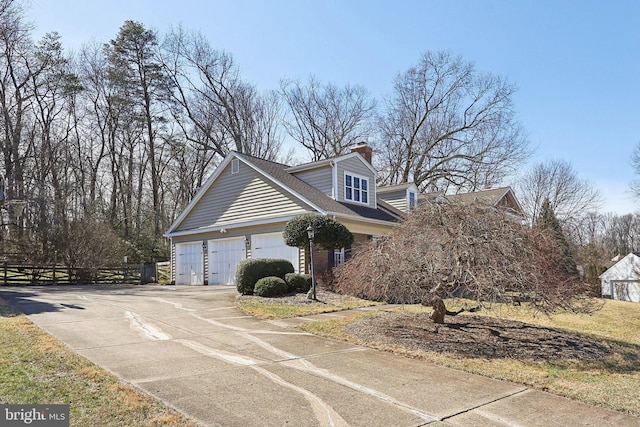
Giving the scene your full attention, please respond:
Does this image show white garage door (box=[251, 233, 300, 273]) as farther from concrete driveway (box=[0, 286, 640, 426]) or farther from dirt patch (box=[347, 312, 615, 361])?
concrete driveway (box=[0, 286, 640, 426])

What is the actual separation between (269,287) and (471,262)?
26.8 feet

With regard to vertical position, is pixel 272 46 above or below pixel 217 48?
below

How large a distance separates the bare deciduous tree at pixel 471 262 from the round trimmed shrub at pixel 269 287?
5.78m

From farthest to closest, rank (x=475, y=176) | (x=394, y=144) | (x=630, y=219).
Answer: (x=630, y=219)
(x=394, y=144)
(x=475, y=176)

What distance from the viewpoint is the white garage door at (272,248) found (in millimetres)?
18250

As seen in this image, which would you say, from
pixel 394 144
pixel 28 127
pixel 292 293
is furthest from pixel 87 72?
pixel 292 293

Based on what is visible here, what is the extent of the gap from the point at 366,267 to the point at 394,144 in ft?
95.9

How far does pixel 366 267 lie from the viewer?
367 inches

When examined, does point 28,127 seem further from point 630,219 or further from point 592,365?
point 630,219

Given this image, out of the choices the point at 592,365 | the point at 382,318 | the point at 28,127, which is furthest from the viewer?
the point at 28,127

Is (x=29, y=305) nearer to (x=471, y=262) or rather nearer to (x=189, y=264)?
(x=189, y=264)

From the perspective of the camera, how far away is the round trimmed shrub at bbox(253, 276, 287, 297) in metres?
14.7

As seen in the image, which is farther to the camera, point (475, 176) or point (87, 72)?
point (475, 176)

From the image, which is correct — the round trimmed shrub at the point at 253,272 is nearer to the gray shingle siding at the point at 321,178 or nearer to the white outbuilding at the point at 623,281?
the gray shingle siding at the point at 321,178
